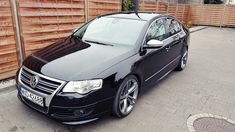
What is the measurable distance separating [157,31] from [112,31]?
892 millimetres

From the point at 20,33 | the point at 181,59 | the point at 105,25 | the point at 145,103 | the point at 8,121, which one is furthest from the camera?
the point at 181,59

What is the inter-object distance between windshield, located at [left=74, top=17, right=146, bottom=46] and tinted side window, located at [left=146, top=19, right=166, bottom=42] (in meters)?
0.18

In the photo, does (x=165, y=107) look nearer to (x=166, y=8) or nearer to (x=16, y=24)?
(x=16, y=24)

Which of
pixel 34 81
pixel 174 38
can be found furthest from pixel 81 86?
pixel 174 38

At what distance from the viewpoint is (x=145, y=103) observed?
3.54 metres

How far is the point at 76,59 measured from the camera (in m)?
2.84

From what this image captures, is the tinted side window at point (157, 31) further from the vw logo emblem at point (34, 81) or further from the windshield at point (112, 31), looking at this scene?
the vw logo emblem at point (34, 81)

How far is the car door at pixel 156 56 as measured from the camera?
3.41 m

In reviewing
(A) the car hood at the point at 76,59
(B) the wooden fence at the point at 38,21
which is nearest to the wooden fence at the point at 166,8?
(B) the wooden fence at the point at 38,21

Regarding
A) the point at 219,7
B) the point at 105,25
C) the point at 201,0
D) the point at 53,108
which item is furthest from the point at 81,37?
the point at 201,0

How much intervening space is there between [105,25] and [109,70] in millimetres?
1441

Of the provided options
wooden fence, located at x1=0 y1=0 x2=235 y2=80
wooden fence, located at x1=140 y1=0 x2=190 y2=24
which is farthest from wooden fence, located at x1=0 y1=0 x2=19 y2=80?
wooden fence, located at x1=140 y1=0 x2=190 y2=24

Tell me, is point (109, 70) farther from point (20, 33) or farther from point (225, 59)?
point (225, 59)

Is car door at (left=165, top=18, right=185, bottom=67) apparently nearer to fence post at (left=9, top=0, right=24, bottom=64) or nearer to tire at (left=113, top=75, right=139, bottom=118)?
tire at (left=113, top=75, right=139, bottom=118)
